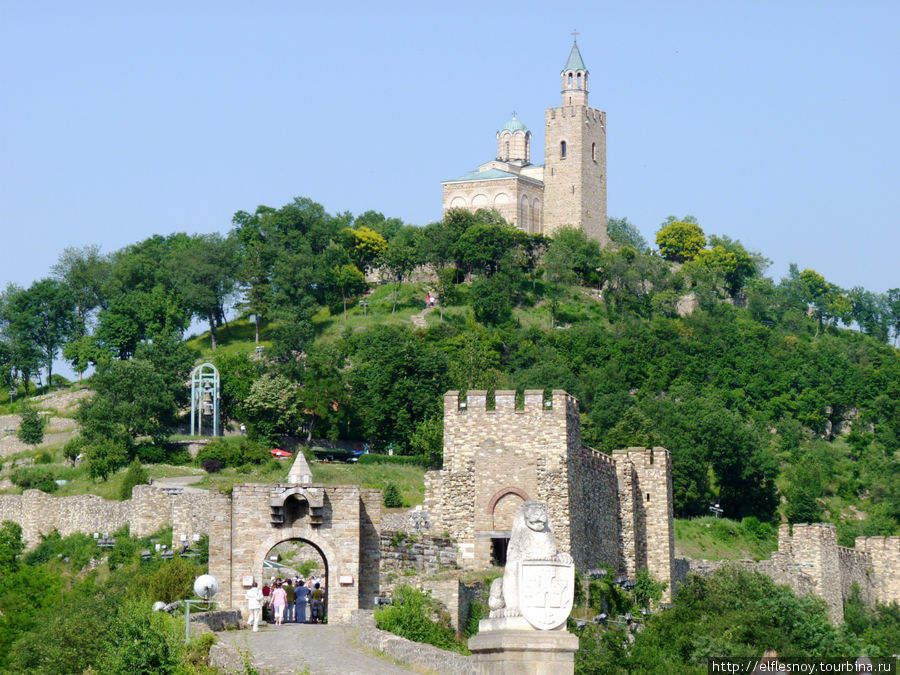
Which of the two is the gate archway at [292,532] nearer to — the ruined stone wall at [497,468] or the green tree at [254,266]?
the ruined stone wall at [497,468]

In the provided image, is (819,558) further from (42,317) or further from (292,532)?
(42,317)

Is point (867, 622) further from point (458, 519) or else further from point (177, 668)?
point (177, 668)

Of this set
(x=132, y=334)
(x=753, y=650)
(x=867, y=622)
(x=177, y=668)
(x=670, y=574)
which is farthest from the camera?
(x=132, y=334)

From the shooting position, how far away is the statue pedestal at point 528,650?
601 inches

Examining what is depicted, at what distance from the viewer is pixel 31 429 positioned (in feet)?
238

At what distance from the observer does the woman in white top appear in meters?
27.1

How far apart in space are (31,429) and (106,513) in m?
24.0

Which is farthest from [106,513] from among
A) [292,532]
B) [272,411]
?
[292,532]

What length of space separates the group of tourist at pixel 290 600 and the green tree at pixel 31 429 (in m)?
44.2

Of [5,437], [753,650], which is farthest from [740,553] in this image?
[5,437]

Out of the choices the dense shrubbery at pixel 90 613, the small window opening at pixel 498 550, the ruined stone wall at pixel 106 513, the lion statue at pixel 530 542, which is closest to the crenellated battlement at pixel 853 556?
the small window opening at pixel 498 550

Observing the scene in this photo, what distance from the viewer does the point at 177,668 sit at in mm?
22906

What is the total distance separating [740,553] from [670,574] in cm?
1861

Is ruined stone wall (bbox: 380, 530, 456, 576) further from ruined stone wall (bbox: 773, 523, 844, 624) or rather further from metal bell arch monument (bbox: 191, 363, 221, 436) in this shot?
metal bell arch monument (bbox: 191, 363, 221, 436)
